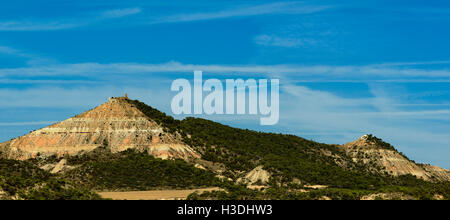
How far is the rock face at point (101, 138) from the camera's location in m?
157

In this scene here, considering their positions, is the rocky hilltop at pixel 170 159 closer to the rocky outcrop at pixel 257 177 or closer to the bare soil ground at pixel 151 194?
the rocky outcrop at pixel 257 177

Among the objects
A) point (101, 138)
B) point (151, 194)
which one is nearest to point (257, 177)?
point (151, 194)

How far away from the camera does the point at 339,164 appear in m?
189

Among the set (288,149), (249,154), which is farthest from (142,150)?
(288,149)

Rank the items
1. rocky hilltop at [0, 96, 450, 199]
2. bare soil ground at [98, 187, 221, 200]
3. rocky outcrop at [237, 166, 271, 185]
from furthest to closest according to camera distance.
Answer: rocky outcrop at [237, 166, 271, 185]
rocky hilltop at [0, 96, 450, 199]
bare soil ground at [98, 187, 221, 200]

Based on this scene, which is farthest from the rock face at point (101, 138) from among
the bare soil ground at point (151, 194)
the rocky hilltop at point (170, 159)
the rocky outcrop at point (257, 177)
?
the bare soil ground at point (151, 194)

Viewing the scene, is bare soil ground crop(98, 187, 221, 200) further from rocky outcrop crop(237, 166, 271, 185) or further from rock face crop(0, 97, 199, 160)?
rock face crop(0, 97, 199, 160)

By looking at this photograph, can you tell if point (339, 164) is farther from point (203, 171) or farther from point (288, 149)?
point (203, 171)

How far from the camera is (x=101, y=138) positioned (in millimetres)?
158625

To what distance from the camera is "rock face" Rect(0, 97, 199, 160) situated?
157 meters

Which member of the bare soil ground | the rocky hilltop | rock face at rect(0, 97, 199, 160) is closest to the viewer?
the bare soil ground

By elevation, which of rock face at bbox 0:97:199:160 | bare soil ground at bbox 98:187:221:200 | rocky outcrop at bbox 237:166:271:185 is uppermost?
rock face at bbox 0:97:199:160

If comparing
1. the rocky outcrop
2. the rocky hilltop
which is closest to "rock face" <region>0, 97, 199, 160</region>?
the rocky hilltop

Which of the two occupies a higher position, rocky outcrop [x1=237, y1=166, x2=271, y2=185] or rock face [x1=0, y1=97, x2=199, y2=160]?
rock face [x1=0, y1=97, x2=199, y2=160]
